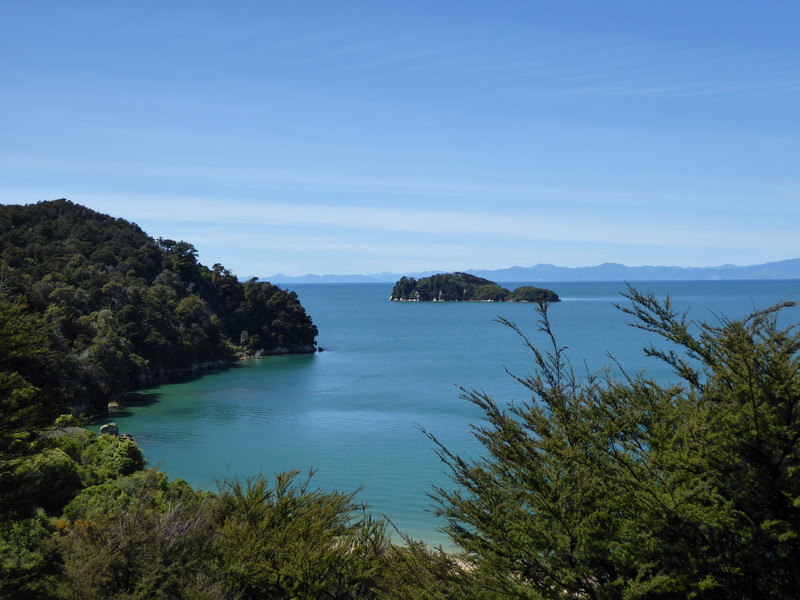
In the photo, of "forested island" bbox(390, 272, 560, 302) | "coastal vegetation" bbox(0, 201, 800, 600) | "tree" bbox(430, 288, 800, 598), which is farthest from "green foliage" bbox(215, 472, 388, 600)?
"forested island" bbox(390, 272, 560, 302)

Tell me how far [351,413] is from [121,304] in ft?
80.6

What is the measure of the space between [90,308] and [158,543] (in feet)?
146

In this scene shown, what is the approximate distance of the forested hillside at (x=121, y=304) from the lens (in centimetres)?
4006

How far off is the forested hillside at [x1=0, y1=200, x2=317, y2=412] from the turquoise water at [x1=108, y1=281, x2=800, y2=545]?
316cm

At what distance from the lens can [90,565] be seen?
10.2m

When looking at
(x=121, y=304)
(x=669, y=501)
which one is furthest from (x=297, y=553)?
(x=121, y=304)

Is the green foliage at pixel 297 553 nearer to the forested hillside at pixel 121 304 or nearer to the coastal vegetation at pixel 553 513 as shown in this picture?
the coastal vegetation at pixel 553 513

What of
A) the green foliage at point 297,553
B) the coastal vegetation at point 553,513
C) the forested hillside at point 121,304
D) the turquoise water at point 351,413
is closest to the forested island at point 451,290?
the turquoise water at point 351,413

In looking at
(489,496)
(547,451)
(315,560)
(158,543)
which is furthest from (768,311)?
(158,543)

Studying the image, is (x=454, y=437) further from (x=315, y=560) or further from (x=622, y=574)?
(x=622, y=574)

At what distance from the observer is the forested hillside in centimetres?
4006

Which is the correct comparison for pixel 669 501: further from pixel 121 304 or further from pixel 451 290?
pixel 451 290

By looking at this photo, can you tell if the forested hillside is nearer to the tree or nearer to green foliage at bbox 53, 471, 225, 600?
green foliage at bbox 53, 471, 225, 600

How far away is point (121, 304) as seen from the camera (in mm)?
52781
